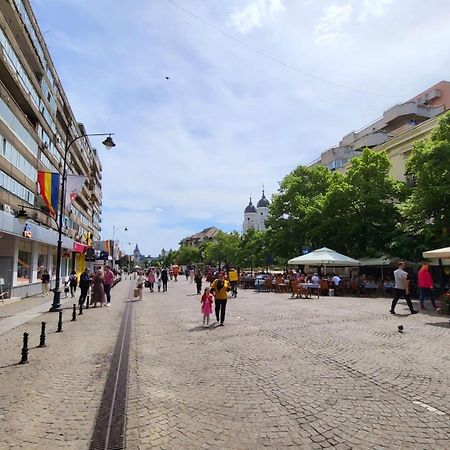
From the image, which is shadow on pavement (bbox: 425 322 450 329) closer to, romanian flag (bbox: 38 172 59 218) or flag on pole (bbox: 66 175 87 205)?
flag on pole (bbox: 66 175 87 205)

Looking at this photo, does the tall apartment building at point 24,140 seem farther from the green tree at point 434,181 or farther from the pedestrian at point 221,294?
the green tree at point 434,181

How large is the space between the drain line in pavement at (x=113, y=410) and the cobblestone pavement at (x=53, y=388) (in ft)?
0.35

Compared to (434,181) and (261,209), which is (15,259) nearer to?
(434,181)

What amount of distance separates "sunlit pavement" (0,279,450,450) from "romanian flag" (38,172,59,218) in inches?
412

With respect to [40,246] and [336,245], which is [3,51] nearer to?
[40,246]

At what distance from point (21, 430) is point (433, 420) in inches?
192

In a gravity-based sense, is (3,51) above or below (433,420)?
above

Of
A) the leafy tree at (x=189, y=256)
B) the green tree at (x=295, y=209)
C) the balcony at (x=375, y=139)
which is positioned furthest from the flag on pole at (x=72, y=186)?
the leafy tree at (x=189, y=256)

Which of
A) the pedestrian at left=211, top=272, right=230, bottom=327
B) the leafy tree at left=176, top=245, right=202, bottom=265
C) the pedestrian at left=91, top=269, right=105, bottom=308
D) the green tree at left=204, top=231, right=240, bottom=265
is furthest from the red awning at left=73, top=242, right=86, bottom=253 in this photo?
the leafy tree at left=176, top=245, right=202, bottom=265

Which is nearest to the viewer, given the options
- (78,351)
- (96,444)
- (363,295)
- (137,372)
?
(96,444)

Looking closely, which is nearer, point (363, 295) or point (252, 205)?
point (363, 295)

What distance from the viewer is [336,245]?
3362cm

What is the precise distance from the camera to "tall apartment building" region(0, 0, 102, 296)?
24219mm

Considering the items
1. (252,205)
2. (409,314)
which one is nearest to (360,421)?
(409,314)
